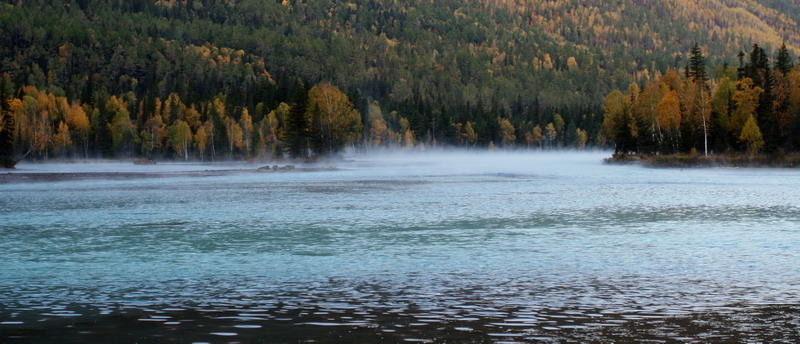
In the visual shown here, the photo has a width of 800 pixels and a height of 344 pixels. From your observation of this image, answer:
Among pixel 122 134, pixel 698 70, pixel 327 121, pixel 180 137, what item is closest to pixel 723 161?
pixel 698 70

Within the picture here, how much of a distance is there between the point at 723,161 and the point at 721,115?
11996mm

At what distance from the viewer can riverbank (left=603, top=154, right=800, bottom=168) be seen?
78.9 m

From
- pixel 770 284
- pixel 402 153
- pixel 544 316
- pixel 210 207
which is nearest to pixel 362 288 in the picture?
pixel 544 316

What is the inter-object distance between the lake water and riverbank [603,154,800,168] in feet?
151

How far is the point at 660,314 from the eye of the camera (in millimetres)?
12828

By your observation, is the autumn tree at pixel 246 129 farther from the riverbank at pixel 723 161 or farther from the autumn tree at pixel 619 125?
the riverbank at pixel 723 161

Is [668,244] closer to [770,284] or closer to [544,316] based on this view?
[770,284]

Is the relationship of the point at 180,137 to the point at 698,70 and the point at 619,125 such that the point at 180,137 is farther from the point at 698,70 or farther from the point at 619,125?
the point at 698,70

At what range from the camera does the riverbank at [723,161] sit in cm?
7888

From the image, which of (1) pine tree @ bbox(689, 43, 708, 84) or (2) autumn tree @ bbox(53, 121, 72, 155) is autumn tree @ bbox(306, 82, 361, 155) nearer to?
(1) pine tree @ bbox(689, 43, 708, 84)

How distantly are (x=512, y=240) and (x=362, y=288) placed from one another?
8.63 meters

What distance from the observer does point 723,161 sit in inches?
3258

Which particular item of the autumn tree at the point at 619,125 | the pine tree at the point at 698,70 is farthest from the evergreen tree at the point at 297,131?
the pine tree at the point at 698,70

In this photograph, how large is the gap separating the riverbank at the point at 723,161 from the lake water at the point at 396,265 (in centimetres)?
4589
